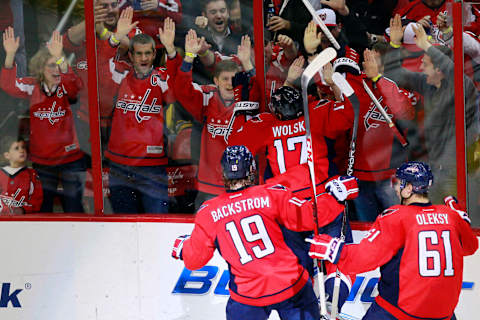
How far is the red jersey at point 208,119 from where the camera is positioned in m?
4.37

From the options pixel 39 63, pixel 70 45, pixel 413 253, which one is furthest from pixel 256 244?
pixel 39 63

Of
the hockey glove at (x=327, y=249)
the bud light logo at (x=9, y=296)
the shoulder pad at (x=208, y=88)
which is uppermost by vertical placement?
the shoulder pad at (x=208, y=88)

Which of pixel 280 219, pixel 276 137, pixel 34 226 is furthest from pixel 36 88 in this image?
pixel 280 219

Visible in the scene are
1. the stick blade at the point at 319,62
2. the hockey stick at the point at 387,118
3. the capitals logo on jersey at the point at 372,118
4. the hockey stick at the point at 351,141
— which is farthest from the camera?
the capitals logo on jersey at the point at 372,118

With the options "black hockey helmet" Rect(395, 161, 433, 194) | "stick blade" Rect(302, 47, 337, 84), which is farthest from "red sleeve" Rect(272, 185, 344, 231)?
"stick blade" Rect(302, 47, 337, 84)

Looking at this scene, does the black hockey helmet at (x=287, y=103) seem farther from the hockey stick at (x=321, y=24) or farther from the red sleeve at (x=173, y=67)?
the red sleeve at (x=173, y=67)

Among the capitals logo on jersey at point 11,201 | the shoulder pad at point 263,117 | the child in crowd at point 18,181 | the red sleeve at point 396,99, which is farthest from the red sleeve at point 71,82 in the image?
the red sleeve at point 396,99

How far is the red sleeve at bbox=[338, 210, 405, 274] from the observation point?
313cm

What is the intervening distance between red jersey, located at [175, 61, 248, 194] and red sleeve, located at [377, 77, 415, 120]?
3.06ft

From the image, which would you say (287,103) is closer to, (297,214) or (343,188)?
(343,188)

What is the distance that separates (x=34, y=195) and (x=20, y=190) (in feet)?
0.32

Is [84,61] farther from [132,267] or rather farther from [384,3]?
[384,3]

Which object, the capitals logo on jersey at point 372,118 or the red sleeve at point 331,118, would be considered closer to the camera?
the red sleeve at point 331,118

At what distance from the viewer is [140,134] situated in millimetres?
4477
